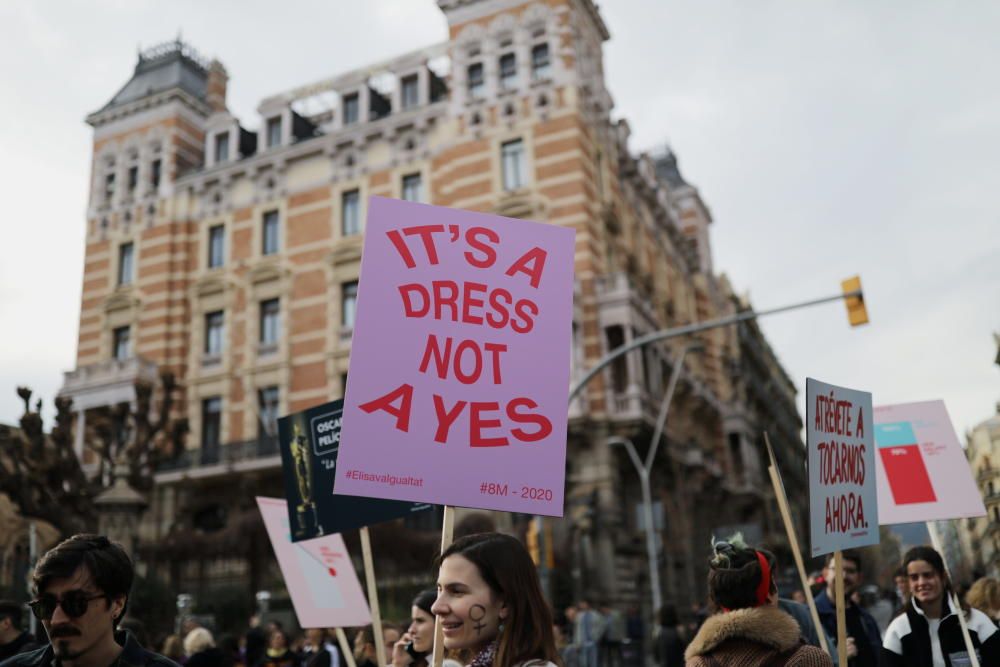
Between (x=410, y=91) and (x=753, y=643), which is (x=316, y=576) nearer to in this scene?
(x=753, y=643)

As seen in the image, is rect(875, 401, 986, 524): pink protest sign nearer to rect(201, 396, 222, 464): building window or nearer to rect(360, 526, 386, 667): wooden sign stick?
rect(360, 526, 386, 667): wooden sign stick

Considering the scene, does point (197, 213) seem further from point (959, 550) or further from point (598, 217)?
point (959, 550)

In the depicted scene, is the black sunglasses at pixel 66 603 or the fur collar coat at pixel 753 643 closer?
the black sunglasses at pixel 66 603

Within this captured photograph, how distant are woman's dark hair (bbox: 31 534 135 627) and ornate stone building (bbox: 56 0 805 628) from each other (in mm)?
19701

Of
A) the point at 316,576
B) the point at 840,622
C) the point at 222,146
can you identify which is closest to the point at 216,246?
the point at 222,146

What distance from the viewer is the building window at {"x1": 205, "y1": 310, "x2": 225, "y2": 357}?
3141 centimetres

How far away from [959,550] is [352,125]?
2566 cm

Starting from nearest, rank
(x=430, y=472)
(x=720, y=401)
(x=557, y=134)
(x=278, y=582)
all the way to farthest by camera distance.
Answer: (x=430, y=472) → (x=278, y=582) → (x=557, y=134) → (x=720, y=401)

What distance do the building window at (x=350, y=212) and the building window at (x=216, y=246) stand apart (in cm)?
494

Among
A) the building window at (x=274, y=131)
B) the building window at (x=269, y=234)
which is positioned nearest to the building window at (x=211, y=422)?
the building window at (x=269, y=234)

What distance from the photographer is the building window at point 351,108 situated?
32.0 metres

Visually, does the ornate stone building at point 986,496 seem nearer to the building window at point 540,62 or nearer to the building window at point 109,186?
the building window at point 540,62

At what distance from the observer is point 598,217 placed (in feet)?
89.9

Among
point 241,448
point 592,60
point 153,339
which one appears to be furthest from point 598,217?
point 153,339
